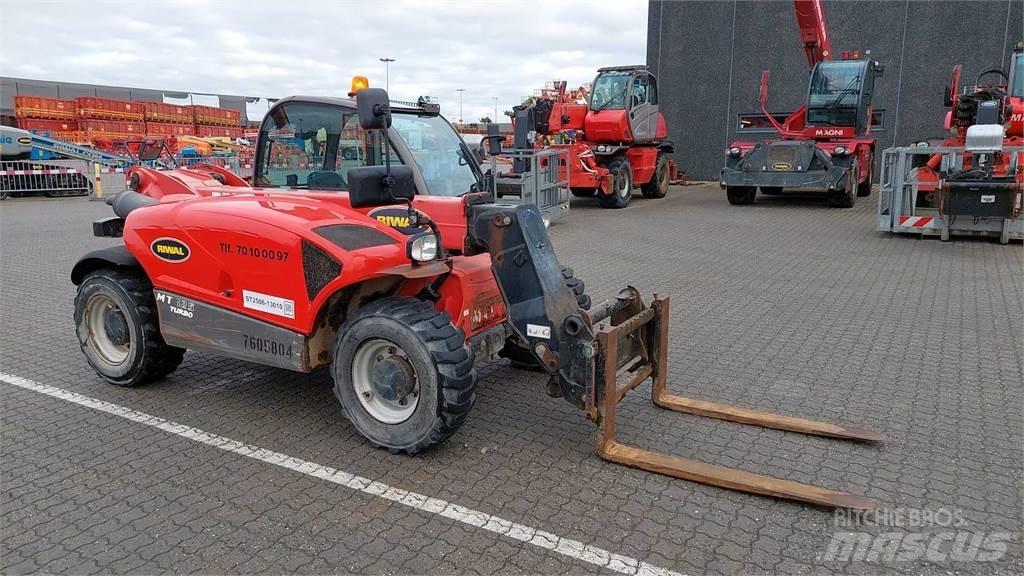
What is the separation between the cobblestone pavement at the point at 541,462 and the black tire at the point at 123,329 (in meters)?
0.16

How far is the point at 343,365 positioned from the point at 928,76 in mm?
22699

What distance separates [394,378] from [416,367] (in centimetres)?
24

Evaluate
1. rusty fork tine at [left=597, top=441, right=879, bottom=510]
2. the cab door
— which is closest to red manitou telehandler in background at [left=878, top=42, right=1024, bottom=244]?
the cab door

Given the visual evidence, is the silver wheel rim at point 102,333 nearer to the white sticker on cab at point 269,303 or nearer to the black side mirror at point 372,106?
the white sticker on cab at point 269,303

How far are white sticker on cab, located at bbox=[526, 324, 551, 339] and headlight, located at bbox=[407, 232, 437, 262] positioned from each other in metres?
0.66

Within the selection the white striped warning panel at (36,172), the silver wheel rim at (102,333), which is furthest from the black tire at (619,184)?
the white striped warning panel at (36,172)

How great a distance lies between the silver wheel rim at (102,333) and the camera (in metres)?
5.14

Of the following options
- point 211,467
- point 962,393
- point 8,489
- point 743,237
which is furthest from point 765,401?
point 743,237

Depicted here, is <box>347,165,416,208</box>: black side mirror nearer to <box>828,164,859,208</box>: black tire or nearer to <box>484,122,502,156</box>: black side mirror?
<box>484,122,502,156</box>: black side mirror

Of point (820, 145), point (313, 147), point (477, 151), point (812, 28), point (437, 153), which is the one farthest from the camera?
point (812, 28)

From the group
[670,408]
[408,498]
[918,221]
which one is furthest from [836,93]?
[408,498]

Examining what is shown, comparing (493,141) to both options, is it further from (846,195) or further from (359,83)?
(846,195)

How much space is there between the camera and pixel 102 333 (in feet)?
17.2

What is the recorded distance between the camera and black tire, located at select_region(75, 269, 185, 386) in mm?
4887
